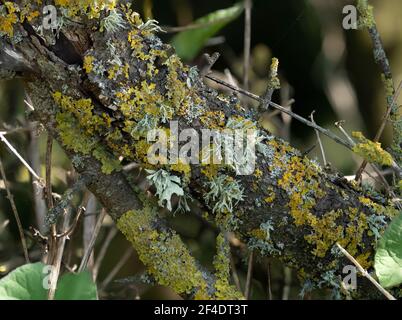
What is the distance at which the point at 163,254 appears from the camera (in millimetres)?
1050

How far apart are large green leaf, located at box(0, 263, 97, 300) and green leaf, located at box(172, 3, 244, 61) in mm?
804

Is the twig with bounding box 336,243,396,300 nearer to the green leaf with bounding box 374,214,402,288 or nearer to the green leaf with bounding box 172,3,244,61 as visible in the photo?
the green leaf with bounding box 374,214,402,288

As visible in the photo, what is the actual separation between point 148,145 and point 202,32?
1.96 feet

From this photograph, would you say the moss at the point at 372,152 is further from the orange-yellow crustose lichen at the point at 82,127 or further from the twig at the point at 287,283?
the twig at the point at 287,283

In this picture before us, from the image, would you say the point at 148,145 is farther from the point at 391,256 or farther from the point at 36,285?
the point at 391,256

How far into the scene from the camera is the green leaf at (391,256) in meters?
0.91

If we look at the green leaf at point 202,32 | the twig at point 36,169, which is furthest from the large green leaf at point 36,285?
the green leaf at point 202,32

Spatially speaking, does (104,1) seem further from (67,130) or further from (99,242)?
(99,242)

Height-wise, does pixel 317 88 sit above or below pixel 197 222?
Result: above

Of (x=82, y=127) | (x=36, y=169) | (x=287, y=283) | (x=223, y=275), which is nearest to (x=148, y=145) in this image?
(x=82, y=127)

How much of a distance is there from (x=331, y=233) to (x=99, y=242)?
3.25 feet

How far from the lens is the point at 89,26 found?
3.20 feet

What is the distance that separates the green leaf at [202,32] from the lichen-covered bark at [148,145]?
0.48 m

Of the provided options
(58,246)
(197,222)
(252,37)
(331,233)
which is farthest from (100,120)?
(252,37)
